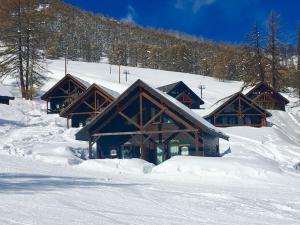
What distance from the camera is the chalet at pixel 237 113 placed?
45688 millimetres

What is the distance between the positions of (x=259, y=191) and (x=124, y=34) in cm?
16642

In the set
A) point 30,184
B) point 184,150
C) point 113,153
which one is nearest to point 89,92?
point 113,153

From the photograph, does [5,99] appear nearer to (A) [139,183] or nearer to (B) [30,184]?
(A) [139,183]

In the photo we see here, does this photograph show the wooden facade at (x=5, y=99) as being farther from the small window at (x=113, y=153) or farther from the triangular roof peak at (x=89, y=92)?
the small window at (x=113, y=153)

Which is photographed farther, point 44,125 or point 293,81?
point 293,81

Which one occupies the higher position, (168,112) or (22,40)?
(22,40)

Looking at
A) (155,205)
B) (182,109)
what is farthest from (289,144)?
(155,205)

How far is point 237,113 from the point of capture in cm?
4669

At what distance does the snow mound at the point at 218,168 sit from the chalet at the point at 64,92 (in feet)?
93.8

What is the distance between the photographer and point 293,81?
62938 millimetres

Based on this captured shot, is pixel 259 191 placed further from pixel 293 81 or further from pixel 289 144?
pixel 293 81

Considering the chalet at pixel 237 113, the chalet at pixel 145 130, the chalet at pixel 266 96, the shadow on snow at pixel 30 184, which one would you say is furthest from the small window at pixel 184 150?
the chalet at pixel 266 96

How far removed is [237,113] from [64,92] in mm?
18767

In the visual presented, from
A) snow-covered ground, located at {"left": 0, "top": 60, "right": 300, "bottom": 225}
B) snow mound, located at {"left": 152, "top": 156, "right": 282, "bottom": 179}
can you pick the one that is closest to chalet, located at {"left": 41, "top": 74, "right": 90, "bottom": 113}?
snow-covered ground, located at {"left": 0, "top": 60, "right": 300, "bottom": 225}
